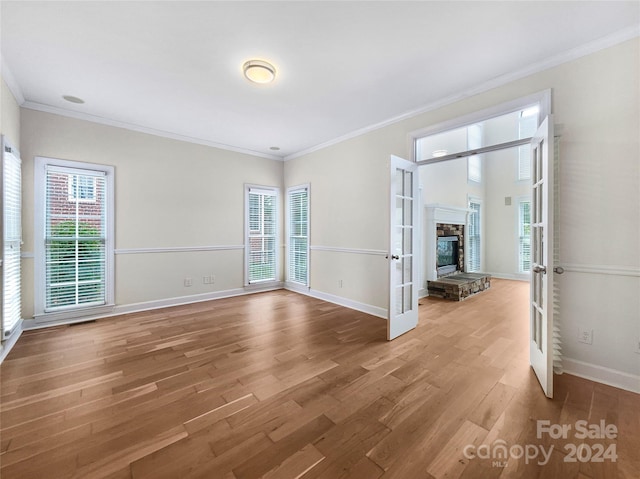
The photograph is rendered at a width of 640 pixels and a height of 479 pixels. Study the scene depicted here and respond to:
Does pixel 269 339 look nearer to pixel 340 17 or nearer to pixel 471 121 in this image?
pixel 340 17

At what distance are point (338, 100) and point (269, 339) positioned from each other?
2847 mm

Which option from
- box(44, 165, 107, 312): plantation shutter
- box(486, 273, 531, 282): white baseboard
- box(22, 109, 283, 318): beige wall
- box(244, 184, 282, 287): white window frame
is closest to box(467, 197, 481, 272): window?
box(486, 273, 531, 282): white baseboard

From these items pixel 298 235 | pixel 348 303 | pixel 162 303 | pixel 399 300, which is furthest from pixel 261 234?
pixel 399 300

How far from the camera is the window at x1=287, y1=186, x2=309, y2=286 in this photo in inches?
203

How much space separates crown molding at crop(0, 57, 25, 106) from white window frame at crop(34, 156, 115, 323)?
2.11ft

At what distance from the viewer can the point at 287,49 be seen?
7.36 ft

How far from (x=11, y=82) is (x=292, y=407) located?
13.5 ft

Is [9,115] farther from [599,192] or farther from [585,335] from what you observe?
[585,335]

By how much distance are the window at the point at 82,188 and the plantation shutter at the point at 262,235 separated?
7.52 feet

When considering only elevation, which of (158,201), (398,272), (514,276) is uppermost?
(158,201)

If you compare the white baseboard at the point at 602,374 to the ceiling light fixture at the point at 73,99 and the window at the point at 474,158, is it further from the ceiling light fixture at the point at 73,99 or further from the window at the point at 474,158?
the ceiling light fixture at the point at 73,99

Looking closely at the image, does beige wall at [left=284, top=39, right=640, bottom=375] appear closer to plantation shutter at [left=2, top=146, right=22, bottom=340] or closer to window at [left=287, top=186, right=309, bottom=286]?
window at [left=287, top=186, right=309, bottom=286]

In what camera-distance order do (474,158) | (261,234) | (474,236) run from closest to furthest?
(261,234) → (474,158) → (474,236)

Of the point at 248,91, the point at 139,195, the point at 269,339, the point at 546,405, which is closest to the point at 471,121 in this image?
the point at 248,91
